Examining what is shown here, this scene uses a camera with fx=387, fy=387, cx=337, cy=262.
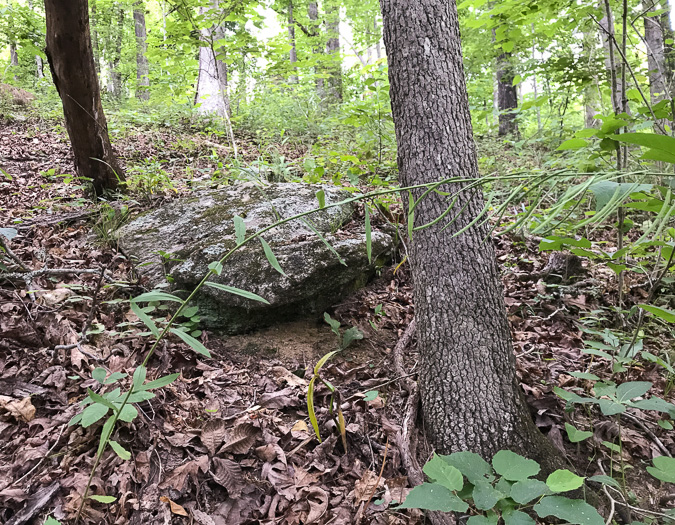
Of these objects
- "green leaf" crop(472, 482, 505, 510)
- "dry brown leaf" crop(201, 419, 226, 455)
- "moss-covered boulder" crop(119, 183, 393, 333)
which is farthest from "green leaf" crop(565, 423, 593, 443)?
"dry brown leaf" crop(201, 419, 226, 455)

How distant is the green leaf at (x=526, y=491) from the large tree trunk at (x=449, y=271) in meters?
0.57

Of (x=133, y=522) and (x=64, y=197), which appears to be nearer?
(x=133, y=522)

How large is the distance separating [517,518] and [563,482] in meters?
0.19

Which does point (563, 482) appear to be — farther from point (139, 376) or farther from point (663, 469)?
point (139, 376)

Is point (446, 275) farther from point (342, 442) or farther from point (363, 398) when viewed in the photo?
point (342, 442)

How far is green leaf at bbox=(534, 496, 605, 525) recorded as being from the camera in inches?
47.3

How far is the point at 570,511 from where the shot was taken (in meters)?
1.23

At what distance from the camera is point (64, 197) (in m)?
4.41

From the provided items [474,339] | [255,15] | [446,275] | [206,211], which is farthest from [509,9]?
[255,15]

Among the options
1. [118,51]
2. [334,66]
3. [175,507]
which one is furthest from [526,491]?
[118,51]

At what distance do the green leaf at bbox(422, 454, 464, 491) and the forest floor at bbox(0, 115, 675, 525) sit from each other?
46cm

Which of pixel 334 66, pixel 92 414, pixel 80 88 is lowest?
pixel 92 414

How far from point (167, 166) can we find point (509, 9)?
4.71m

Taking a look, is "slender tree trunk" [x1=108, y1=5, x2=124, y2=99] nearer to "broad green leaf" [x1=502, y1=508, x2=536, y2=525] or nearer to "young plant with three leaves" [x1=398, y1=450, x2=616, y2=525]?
"young plant with three leaves" [x1=398, y1=450, x2=616, y2=525]
